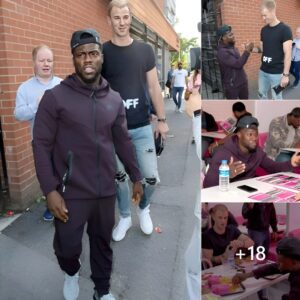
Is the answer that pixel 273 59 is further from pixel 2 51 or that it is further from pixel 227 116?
pixel 2 51

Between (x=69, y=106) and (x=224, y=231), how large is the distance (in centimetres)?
87

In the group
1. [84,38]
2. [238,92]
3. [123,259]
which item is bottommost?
[123,259]

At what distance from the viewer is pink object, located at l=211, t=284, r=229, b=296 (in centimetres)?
133

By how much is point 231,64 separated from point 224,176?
13.4 inches

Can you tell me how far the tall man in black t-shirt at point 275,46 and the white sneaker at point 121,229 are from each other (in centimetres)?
190

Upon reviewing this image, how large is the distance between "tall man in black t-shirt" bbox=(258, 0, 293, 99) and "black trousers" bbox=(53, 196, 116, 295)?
1056mm

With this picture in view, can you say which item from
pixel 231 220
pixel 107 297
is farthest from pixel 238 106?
pixel 107 297

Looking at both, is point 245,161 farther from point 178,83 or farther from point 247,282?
point 178,83

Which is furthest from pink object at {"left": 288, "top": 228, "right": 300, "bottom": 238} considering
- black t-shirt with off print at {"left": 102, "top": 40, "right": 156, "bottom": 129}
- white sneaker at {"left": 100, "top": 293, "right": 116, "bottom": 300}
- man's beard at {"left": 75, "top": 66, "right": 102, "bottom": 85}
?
black t-shirt with off print at {"left": 102, "top": 40, "right": 156, "bottom": 129}

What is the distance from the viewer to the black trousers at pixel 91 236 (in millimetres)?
1868

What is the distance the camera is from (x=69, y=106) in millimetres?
1728

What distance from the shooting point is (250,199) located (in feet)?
3.95

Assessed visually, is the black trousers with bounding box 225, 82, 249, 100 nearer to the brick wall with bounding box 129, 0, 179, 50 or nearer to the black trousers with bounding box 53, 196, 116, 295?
the black trousers with bounding box 53, 196, 116, 295

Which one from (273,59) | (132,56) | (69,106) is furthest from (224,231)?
(132,56)
